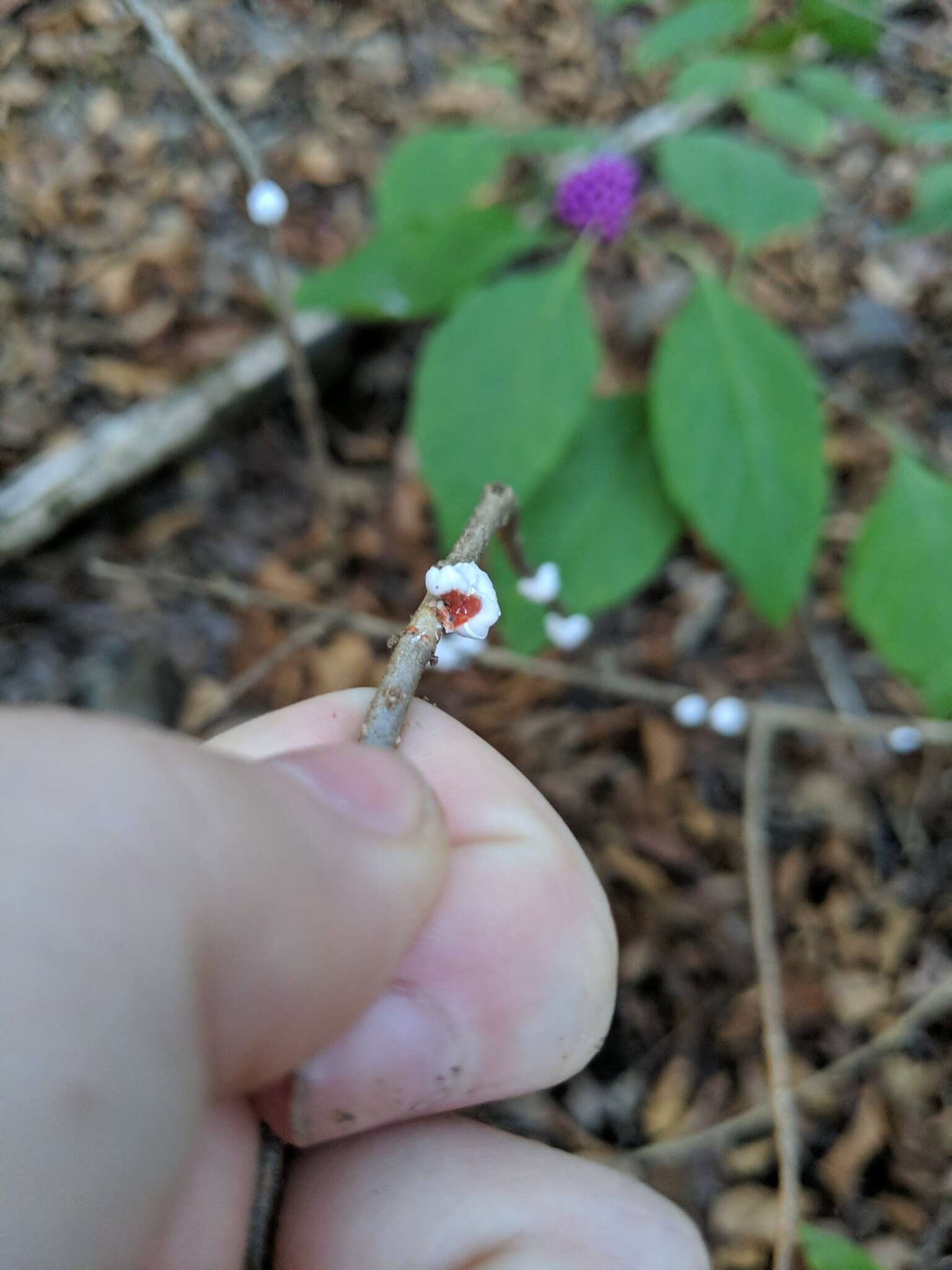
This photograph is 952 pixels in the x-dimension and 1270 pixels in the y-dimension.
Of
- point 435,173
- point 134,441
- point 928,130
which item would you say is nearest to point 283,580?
point 134,441

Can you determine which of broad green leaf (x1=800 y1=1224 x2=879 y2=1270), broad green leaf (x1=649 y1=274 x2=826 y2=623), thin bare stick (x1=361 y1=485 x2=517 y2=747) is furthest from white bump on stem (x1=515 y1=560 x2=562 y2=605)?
broad green leaf (x1=800 y1=1224 x2=879 y2=1270)

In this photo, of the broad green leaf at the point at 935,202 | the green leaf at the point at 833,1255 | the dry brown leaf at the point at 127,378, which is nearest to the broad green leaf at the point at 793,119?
the broad green leaf at the point at 935,202

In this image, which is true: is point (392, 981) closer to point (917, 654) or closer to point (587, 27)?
point (917, 654)

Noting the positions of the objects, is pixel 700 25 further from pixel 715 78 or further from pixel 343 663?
pixel 343 663

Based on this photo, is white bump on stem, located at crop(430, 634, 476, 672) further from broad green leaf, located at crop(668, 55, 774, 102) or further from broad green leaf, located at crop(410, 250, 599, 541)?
broad green leaf, located at crop(668, 55, 774, 102)

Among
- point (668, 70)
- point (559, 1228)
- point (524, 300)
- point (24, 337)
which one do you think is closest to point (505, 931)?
point (559, 1228)

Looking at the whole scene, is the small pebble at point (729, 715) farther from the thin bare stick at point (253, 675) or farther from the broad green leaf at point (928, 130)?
the broad green leaf at point (928, 130)
